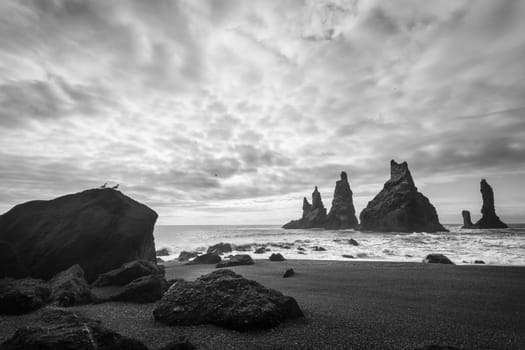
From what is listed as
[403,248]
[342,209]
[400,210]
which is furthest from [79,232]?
[342,209]

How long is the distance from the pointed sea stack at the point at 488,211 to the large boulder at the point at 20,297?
4180 inches

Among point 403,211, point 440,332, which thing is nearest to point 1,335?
point 440,332

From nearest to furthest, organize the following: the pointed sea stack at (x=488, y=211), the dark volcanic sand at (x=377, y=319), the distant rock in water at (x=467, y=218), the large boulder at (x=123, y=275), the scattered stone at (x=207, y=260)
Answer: the dark volcanic sand at (x=377, y=319) < the large boulder at (x=123, y=275) < the scattered stone at (x=207, y=260) < the pointed sea stack at (x=488, y=211) < the distant rock in water at (x=467, y=218)

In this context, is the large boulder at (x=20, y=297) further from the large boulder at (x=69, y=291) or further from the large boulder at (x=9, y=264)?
→ the large boulder at (x=9, y=264)

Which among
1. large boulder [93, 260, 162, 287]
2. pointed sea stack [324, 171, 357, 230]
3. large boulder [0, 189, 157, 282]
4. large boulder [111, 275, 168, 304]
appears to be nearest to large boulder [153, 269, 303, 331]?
large boulder [111, 275, 168, 304]

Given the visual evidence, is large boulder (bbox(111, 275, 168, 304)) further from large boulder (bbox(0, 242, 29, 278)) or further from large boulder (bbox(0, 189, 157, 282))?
large boulder (bbox(0, 242, 29, 278))

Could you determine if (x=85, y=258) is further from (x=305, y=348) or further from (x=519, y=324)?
(x=519, y=324)

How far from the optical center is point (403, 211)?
73.1 metres

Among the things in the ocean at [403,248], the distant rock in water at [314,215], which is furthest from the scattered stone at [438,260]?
the distant rock in water at [314,215]

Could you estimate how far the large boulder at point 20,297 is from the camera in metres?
5.67

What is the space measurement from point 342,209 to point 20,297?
114 metres

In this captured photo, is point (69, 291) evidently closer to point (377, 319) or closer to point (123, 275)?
point (123, 275)

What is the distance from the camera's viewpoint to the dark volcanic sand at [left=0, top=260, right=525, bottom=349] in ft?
14.2

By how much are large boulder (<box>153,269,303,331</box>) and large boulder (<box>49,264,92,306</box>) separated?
2967mm
